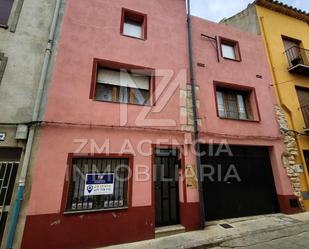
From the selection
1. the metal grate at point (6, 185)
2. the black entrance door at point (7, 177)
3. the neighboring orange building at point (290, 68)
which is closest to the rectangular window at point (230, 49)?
the neighboring orange building at point (290, 68)

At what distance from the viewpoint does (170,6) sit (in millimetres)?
7926

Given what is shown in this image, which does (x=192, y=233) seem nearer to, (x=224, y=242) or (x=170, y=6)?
(x=224, y=242)

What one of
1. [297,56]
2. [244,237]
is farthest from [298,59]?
[244,237]

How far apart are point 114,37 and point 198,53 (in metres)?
3.48

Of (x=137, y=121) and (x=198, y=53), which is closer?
(x=137, y=121)

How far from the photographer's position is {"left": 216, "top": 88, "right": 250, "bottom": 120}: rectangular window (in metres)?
7.61

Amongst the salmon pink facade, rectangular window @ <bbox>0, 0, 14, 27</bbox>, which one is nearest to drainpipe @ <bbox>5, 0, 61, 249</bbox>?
the salmon pink facade

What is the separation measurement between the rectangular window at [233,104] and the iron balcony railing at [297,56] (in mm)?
3004

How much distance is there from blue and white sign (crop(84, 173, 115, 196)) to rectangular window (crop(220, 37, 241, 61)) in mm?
7288

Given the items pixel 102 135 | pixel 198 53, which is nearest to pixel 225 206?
pixel 102 135

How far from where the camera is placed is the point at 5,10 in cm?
575

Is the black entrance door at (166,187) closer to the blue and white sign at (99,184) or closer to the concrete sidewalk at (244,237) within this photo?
the concrete sidewalk at (244,237)

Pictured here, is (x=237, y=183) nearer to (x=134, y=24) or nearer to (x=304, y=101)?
(x=304, y=101)

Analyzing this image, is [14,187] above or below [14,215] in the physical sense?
above
